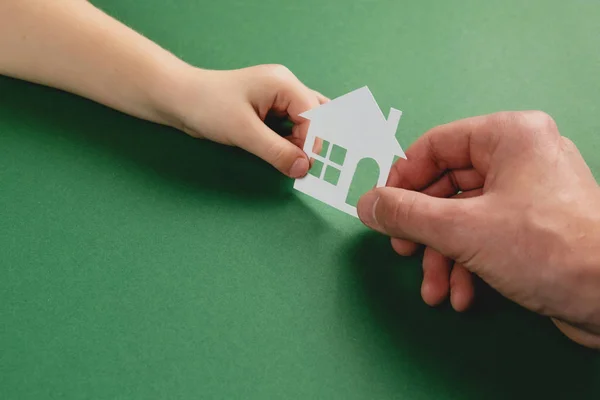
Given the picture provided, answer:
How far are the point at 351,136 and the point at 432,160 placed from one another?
0.48ft

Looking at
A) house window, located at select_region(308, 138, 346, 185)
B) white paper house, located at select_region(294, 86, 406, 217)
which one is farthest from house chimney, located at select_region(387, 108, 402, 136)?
house window, located at select_region(308, 138, 346, 185)

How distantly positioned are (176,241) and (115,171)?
0.44ft

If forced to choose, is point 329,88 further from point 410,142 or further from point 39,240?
point 39,240

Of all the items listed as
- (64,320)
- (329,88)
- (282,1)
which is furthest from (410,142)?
(64,320)

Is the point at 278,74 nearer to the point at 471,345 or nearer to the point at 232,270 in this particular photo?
the point at 232,270

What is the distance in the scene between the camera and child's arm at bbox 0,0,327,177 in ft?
2.36

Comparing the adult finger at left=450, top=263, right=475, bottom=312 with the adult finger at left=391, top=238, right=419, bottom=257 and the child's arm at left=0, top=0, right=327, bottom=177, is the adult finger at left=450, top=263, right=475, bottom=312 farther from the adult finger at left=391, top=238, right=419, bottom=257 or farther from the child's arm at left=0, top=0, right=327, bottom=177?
the child's arm at left=0, top=0, right=327, bottom=177

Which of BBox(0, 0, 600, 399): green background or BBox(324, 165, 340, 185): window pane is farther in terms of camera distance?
BBox(324, 165, 340, 185): window pane

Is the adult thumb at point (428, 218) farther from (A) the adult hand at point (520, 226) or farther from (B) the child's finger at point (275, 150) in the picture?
(B) the child's finger at point (275, 150)

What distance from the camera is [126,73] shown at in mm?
744

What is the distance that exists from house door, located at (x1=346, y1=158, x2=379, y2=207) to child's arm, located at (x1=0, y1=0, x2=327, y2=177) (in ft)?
0.30

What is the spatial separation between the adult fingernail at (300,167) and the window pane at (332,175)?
43mm

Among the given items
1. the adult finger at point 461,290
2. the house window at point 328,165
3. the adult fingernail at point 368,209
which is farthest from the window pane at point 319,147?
the adult finger at point 461,290

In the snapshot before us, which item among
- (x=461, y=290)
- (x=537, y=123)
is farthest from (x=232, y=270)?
(x=537, y=123)
